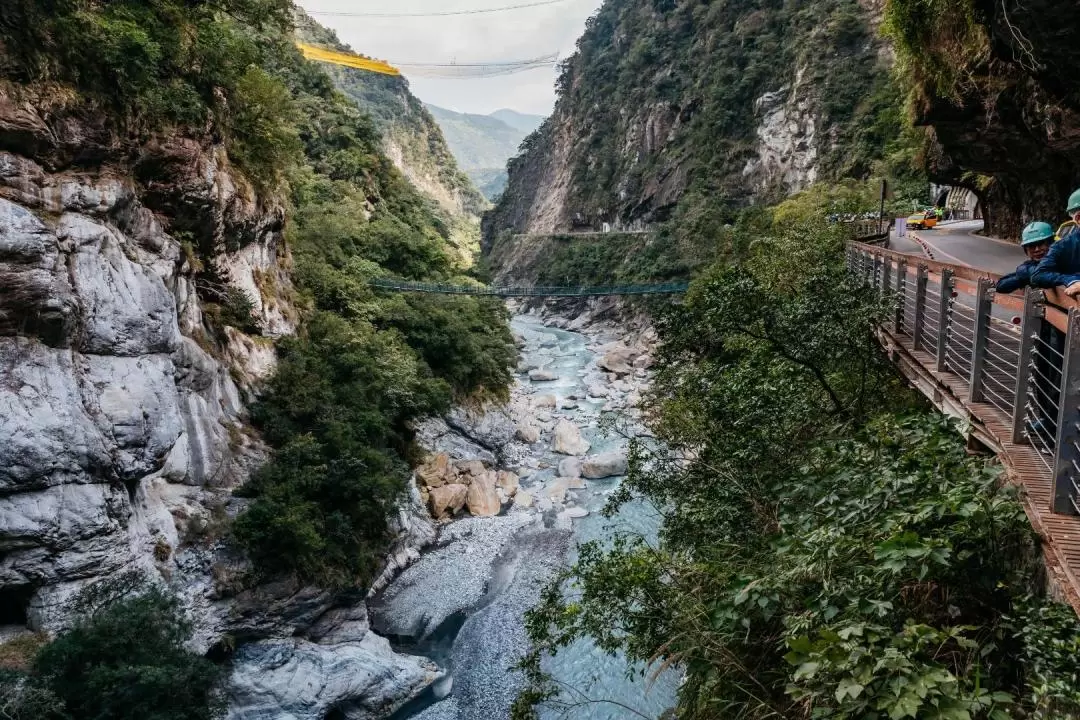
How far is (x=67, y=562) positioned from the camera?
583 cm

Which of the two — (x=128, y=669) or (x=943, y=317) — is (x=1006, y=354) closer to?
(x=943, y=317)

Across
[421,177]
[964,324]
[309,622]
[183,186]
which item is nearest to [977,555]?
[964,324]

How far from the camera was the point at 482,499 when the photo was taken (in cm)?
1253

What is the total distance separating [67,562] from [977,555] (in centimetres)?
728

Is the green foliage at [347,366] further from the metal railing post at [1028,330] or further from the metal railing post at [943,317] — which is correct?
the metal railing post at [1028,330]

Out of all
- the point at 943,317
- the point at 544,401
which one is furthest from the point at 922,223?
the point at 943,317

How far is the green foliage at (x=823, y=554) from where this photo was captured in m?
2.14

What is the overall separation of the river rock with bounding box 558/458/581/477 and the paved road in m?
7.86

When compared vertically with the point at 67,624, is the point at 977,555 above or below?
above

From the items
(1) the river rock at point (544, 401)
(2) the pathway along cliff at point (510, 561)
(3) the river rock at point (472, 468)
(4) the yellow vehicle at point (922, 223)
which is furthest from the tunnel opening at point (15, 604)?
(4) the yellow vehicle at point (922, 223)

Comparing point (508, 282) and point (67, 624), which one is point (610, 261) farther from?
point (67, 624)

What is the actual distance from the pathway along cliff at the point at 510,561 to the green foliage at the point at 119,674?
2.96 metres

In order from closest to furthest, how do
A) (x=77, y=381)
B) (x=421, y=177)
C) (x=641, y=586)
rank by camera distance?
1. (x=641, y=586)
2. (x=77, y=381)
3. (x=421, y=177)

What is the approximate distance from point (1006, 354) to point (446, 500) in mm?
10358
